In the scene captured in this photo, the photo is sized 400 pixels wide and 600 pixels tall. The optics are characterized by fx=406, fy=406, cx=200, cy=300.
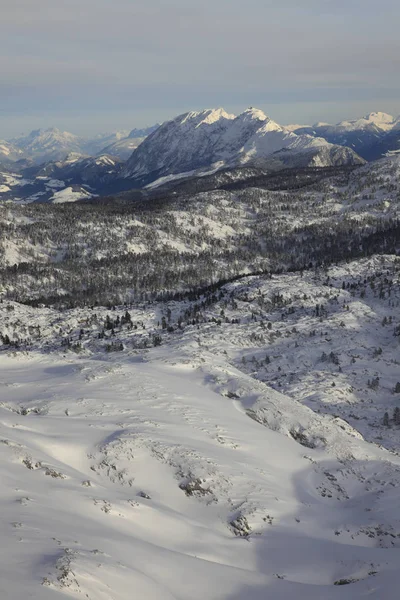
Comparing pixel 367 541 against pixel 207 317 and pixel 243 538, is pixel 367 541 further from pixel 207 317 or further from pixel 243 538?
pixel 207 317

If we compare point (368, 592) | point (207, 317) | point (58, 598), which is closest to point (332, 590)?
point (368, 592)

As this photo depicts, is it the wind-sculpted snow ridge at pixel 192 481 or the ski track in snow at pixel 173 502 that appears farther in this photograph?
the wind-sculpted snow ridge at pixel 192 481

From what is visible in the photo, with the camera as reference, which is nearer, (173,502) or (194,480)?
(173,502)

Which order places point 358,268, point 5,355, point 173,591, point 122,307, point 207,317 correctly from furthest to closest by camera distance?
1. point 358,268
2. point 122,307
3. point 207,317
4. point 5,355
5. point 173,591

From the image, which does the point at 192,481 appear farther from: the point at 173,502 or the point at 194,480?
the point at 173,502

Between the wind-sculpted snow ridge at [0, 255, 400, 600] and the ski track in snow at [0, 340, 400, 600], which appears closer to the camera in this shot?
the ski track in snow at [0, 340, 400, 600]

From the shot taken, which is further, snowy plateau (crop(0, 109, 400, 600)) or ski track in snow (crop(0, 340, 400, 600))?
snowy plateau (crop(0, 109, 400, 600))

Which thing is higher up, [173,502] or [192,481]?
[192,481]

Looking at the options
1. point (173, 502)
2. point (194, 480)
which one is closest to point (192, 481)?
point (194, 480)
